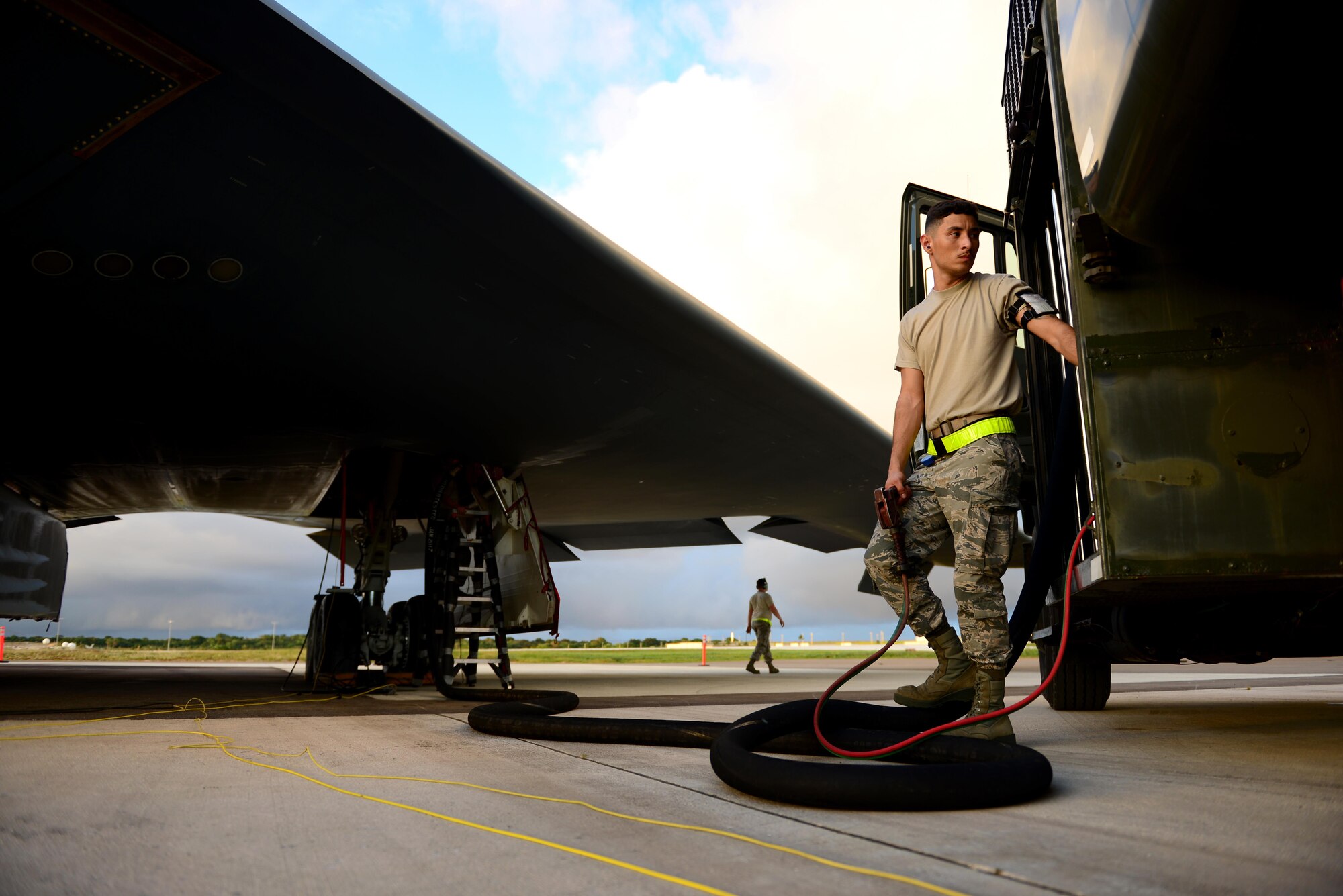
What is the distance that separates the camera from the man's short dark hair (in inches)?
137

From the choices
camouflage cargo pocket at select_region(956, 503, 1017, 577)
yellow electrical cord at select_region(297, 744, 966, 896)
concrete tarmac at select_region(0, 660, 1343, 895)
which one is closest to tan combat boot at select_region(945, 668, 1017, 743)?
concrete tarmac at select_region(0, 660, 1343, 895)

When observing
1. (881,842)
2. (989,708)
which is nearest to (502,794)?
(881,842)

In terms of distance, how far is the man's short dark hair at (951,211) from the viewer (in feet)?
11.4

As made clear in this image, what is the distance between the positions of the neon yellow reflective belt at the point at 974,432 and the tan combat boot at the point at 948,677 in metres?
0.73

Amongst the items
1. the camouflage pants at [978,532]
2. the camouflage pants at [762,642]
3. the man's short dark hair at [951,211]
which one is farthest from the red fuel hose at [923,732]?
the camouflage pants at [762,642]

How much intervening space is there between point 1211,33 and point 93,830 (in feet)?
10.7

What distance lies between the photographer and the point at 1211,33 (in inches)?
83.2

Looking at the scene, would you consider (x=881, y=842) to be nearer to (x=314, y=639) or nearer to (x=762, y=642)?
(x=314, y=639)

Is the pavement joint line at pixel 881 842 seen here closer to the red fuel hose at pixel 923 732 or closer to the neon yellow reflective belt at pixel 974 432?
the red fuel hose at pixel 923 732

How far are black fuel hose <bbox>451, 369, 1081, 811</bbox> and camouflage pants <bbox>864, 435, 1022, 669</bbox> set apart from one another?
16 centimetres

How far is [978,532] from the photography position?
3.25m

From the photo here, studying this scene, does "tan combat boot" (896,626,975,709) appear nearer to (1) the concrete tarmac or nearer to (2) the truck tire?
(1) the concrete tarmac

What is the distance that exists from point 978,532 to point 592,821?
1810 millimetres

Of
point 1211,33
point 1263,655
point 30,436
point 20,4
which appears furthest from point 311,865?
point 30,436
